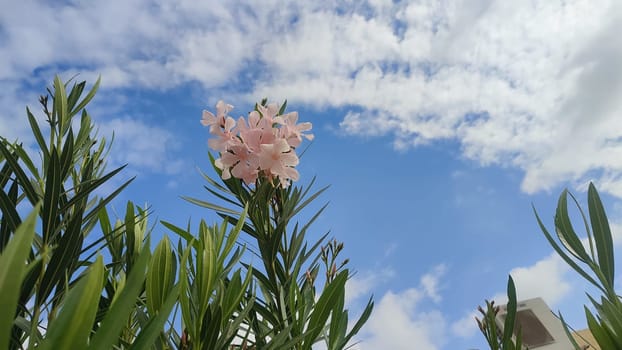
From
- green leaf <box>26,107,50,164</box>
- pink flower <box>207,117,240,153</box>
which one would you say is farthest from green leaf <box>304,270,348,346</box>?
green leaf <box>26,107,50,164</box>

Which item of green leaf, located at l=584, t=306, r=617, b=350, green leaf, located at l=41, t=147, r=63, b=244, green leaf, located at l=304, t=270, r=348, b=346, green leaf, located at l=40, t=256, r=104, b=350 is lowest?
green leaf, located at l=40, t=256, r=104, b=350

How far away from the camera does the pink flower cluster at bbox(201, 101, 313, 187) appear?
1306mm

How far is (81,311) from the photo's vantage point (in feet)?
1.16

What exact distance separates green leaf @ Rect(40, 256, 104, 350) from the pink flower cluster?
36.8 inches

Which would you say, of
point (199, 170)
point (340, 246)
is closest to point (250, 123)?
point (199, 170)

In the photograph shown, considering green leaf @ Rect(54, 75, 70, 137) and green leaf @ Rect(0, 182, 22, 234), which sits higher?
green leaf @ Rect(54, 75, 70, 137)

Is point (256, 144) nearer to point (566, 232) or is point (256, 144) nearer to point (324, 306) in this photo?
point (324, 306)

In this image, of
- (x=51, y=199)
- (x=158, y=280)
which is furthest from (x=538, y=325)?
(x=51, y=199)

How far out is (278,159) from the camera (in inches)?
51.6

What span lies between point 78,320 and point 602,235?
0.87 meters

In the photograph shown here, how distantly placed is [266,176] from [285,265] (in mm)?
307

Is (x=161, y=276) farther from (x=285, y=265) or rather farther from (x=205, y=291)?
(x=285, y=265)

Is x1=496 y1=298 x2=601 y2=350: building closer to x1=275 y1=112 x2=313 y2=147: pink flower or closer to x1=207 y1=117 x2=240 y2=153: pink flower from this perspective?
x1=275 y1=112 x2=313 y2=147: pink flower

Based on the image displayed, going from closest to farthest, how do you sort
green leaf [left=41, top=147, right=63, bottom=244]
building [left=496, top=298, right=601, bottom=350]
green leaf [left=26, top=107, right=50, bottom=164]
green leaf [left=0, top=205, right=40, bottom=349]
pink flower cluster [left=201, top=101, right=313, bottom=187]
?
green leaf [left=0, top=205, right=40, bottom=349] → green leaf [left=41, top=147, right=63, bottom=244] → green leaf [left=26, top=107, right=50, bottom=164] → pink flower cluster [left=201, top=101, right=313, bottom=187] → building [left=496, top=298, right=601, bottom=350]
